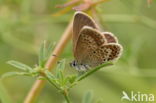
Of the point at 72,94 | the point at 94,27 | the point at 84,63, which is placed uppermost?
the point at 94,27

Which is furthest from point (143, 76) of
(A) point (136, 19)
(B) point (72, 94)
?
(B) point (72, 94)

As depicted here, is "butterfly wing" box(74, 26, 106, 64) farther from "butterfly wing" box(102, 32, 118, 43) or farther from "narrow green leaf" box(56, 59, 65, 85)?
"narrow green leaf" box(56, 59, 65, 85)

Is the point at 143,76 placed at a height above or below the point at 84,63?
below

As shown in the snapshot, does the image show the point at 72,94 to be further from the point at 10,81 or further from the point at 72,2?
the point at 72,2

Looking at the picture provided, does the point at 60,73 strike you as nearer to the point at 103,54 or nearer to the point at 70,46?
the point at 103,54

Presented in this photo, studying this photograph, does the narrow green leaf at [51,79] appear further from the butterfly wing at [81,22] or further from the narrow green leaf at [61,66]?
the butterfly wing at [81,22]

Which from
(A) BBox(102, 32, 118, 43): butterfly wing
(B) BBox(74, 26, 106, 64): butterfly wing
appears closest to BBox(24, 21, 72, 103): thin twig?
(B) BBox(74, 26, 106, 64): butterfly wing

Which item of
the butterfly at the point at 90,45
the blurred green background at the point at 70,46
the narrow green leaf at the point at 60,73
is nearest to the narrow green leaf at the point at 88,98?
the butterfly at the point at 90,45

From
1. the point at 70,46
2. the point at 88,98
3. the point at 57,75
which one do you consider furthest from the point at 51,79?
the point at 70,46
